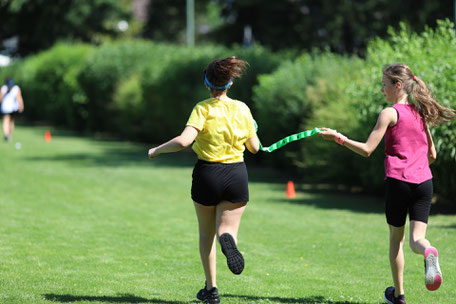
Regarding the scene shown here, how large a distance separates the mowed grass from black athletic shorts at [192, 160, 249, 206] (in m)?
1.04

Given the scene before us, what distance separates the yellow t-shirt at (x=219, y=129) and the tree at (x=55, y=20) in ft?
136

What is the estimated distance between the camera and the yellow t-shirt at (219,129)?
5.55 m

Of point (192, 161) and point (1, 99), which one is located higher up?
point (1, 99)

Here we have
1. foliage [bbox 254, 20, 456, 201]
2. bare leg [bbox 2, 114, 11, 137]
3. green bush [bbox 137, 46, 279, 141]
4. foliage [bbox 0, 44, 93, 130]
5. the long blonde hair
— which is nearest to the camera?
the long blonde hair

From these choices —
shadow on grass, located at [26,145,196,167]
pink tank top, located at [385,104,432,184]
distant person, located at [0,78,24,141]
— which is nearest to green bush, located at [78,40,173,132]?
distant person, located at [0,78,24,141]

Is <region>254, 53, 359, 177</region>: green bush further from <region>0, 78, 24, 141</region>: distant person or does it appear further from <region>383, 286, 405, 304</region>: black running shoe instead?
<region>0, 78, 24, 141</region>: distant person

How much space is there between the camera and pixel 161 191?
14.5 metres

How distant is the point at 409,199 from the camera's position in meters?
5.42

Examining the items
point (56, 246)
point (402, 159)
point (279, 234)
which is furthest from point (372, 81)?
point (402, 159)

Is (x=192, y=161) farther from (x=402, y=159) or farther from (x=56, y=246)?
(x=402, y=159)

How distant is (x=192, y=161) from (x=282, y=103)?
544 cm

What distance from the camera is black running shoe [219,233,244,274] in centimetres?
529

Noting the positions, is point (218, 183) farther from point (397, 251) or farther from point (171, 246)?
point (171, 246)

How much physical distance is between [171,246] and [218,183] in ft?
11.4
